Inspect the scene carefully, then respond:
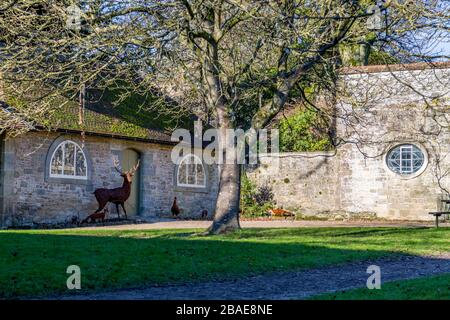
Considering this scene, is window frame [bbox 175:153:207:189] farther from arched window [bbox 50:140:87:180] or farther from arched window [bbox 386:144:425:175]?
arched window [bbox 386:144:425:175]

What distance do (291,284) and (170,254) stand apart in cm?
316

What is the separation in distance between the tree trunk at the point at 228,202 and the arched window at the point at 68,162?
7162 millimetres

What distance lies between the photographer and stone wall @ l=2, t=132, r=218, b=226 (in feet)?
71.5

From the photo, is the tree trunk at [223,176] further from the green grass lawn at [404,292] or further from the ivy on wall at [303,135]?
the ivy on wall at [303,135]

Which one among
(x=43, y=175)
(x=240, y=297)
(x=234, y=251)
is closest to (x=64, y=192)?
(x=43, y=175)

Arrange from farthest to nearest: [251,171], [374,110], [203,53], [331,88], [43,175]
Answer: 1. [251,171]
2. [374,110]
3. [43,175]
4. [331,88]
5. [203,53]

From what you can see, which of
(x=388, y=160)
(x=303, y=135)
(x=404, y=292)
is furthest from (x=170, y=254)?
(x=303, y=135)

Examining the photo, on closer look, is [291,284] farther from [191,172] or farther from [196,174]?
[196,174]

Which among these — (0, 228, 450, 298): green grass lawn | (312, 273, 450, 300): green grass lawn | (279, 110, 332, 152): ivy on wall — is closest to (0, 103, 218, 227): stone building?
(279, 110, 332, 152): ivy on wall

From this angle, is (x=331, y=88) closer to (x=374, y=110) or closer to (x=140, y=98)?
(x=374, y=110)

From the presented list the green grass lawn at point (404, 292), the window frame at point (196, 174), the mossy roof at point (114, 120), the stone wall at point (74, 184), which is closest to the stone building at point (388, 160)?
the window frame at point (196, 174)

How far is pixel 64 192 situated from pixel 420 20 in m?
12.1

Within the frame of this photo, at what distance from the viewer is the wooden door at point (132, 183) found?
2561 cm
